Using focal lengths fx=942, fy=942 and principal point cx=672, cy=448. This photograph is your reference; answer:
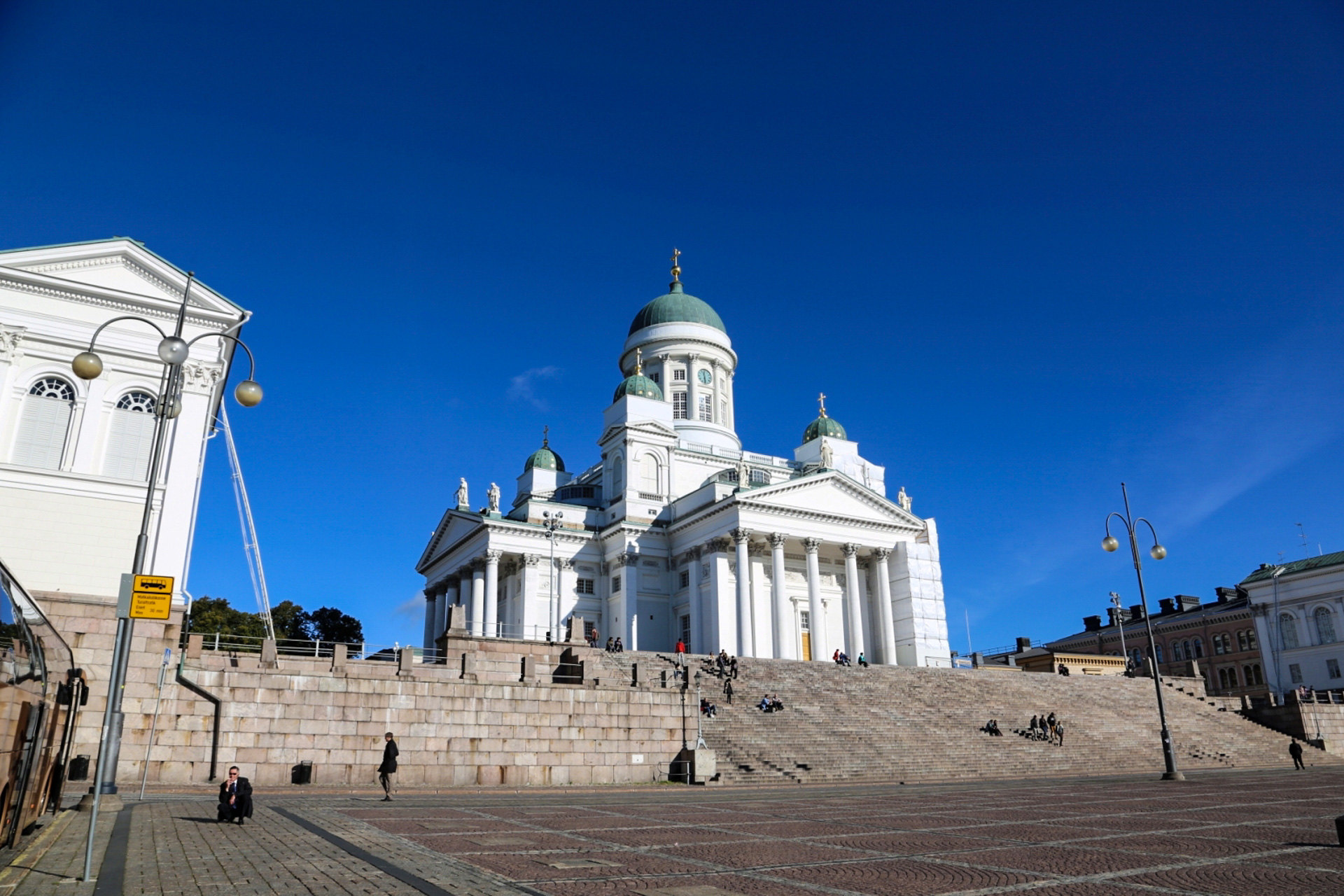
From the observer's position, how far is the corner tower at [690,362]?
2817 inches

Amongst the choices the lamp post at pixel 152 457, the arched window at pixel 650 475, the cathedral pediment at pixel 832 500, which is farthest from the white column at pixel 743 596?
the lamp post at pixel 152 457

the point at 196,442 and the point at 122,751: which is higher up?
the point at 196,442

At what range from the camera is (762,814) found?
60.5 ft

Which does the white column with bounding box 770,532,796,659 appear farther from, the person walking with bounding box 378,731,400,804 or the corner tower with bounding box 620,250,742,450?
the person walking with bounding box 378,731,400,804

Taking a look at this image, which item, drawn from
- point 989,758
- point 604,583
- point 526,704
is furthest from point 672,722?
point 604,583

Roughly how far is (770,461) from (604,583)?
17.4 metres

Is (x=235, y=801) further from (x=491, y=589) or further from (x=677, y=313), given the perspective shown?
(x=677, y=313)

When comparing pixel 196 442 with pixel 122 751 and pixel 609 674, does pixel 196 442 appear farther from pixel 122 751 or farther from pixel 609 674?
pixel 609 674

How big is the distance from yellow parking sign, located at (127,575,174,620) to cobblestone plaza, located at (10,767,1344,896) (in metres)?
2.92

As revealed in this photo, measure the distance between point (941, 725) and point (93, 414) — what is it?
108 ft

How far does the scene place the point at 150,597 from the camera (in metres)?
12.3

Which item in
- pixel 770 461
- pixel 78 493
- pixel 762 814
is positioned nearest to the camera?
pixel 762 814

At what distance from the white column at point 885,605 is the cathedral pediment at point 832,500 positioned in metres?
2.16

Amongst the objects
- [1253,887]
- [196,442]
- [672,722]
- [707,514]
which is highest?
[707,514]
